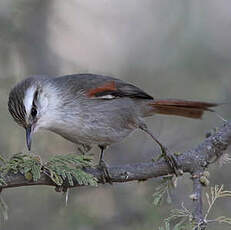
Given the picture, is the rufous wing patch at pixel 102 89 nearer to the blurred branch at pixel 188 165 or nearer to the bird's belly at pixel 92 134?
the bird's belly at pixel 92 134

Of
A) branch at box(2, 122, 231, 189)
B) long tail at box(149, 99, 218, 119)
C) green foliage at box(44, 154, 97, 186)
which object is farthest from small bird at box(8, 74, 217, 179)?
green foliage at box(44, 154, 97, 186)

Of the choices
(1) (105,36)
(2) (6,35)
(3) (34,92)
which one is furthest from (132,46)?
(3) (34,92)

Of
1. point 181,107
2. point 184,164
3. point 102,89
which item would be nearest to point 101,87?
point 102,89

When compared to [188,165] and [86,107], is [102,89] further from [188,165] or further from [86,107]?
[188,165]

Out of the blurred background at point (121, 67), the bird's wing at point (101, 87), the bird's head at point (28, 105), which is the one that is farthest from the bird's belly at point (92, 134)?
the blurred background at point (121, 67)

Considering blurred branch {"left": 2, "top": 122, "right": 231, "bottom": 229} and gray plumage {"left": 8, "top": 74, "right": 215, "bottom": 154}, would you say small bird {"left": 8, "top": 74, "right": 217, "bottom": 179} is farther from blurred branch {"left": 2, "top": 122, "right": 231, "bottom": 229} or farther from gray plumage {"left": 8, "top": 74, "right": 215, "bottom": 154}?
blurred branch {"left": 2, "top": 122, "right": 231, "bottom": 229}

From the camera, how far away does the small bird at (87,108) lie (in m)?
4.66

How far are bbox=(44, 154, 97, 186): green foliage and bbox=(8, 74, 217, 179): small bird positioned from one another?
1016 millimetres

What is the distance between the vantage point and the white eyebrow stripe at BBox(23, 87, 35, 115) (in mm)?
4595

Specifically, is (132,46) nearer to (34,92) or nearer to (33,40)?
(33,40)

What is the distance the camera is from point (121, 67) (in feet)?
27.6

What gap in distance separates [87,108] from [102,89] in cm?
33

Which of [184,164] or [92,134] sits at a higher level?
[184,164]

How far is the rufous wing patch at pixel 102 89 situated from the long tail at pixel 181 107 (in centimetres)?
41
